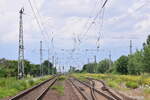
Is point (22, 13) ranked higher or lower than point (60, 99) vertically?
higher

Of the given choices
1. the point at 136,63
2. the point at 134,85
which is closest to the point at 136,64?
the point at 136,63

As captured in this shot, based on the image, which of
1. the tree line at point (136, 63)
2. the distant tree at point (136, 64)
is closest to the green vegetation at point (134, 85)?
the tree line at point (136, 63)

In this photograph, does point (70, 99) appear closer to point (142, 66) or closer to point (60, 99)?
point (60, 99)

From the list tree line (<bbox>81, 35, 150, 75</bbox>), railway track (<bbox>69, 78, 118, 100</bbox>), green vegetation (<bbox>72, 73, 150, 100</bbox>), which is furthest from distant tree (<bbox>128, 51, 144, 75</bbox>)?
railway track (<bbox>69, 78, 118, 100</bbox>)

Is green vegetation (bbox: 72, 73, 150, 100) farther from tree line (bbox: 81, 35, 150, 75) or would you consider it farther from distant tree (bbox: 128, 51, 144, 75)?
distant tree (bbox: 128, 51, 144, 75)

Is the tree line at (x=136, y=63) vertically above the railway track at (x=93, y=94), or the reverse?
the tree line at (x=136, y=63)

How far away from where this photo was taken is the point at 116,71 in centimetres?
12750

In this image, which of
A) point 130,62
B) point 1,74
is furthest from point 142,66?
point 1,74

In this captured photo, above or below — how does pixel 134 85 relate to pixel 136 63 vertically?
below

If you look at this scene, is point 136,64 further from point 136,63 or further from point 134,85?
point 134,85

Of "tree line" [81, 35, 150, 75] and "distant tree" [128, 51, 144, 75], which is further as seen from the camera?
"distant tree" [128, 51, 144, 75]

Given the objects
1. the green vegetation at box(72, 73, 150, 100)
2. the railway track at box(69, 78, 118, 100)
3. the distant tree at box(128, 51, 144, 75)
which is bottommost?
the railway track at box(69, 78, 118, 100)

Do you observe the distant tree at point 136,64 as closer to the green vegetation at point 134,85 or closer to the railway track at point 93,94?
the green vegetation at point 134,85

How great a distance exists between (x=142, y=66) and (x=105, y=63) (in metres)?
74.0
